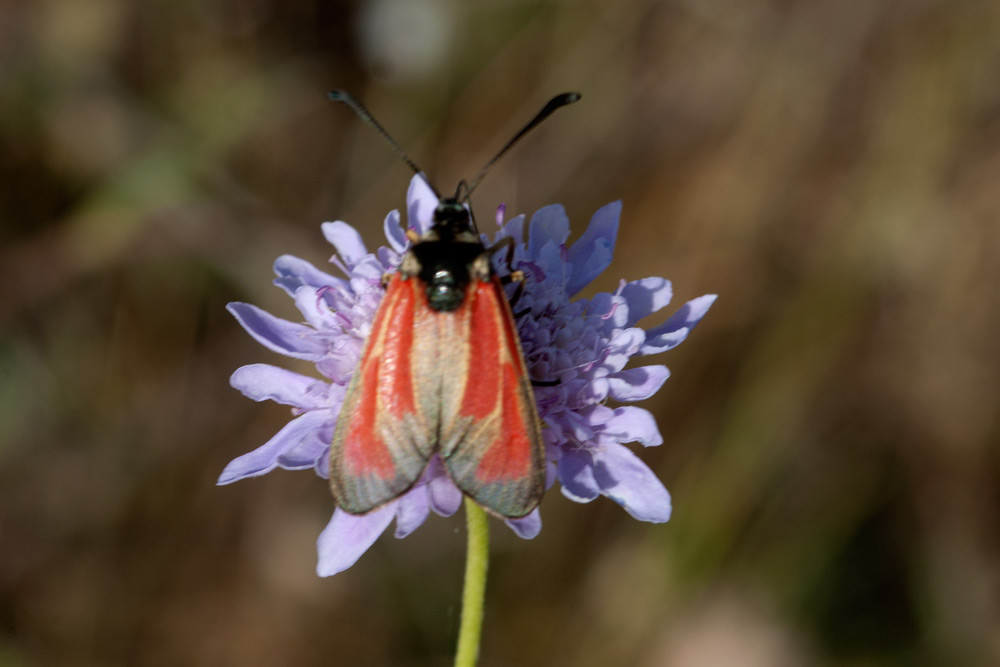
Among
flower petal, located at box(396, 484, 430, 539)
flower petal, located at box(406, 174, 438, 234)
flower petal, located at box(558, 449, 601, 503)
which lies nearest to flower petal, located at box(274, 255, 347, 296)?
flower petal, located at box(406, 174, 438, 234)

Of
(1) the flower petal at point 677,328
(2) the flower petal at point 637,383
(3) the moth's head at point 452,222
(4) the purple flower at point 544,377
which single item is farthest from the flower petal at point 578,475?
(3) the moth's head at point 452,222

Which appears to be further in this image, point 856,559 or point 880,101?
point 880,101

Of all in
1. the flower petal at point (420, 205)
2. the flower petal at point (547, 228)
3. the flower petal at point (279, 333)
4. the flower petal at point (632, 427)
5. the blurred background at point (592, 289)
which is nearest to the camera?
the flower petal at point (632, 427)

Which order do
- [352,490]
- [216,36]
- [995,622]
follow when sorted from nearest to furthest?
[352,490] → [995,622] → [216,36]

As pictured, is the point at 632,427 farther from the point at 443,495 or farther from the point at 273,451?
the point at 273,451

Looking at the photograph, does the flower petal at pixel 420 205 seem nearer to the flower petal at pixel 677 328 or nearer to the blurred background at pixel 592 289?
the flower petal at pixel 677 328

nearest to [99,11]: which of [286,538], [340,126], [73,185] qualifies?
[73,185]

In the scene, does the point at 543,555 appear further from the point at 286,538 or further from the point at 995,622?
the point at 995,622
